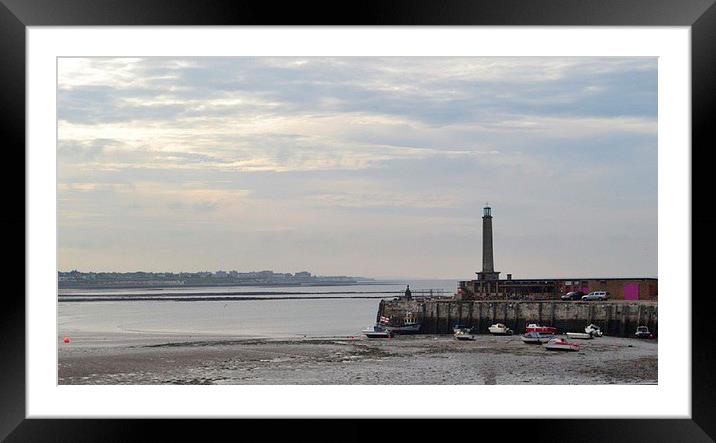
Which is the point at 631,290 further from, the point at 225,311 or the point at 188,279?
the point at 188,279

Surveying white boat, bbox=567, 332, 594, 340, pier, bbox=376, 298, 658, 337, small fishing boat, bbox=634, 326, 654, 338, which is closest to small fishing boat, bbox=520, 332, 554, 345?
white boat, bbox=567, 332, 594, 340

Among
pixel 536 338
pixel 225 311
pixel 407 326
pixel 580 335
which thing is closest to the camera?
pixel 536 338

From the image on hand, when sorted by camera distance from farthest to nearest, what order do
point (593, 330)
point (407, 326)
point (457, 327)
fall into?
point (407, 326)
point (457, 327)
point (593, 330)

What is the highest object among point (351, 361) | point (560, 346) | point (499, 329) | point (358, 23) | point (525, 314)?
point (358, 23)

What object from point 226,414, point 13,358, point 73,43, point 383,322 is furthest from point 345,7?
point 383,322

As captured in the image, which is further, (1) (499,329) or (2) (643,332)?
(1) (499,329)

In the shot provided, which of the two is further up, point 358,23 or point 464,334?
point 358,23

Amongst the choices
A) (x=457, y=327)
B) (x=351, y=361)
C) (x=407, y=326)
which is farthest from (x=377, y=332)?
(x=351, y=361)
